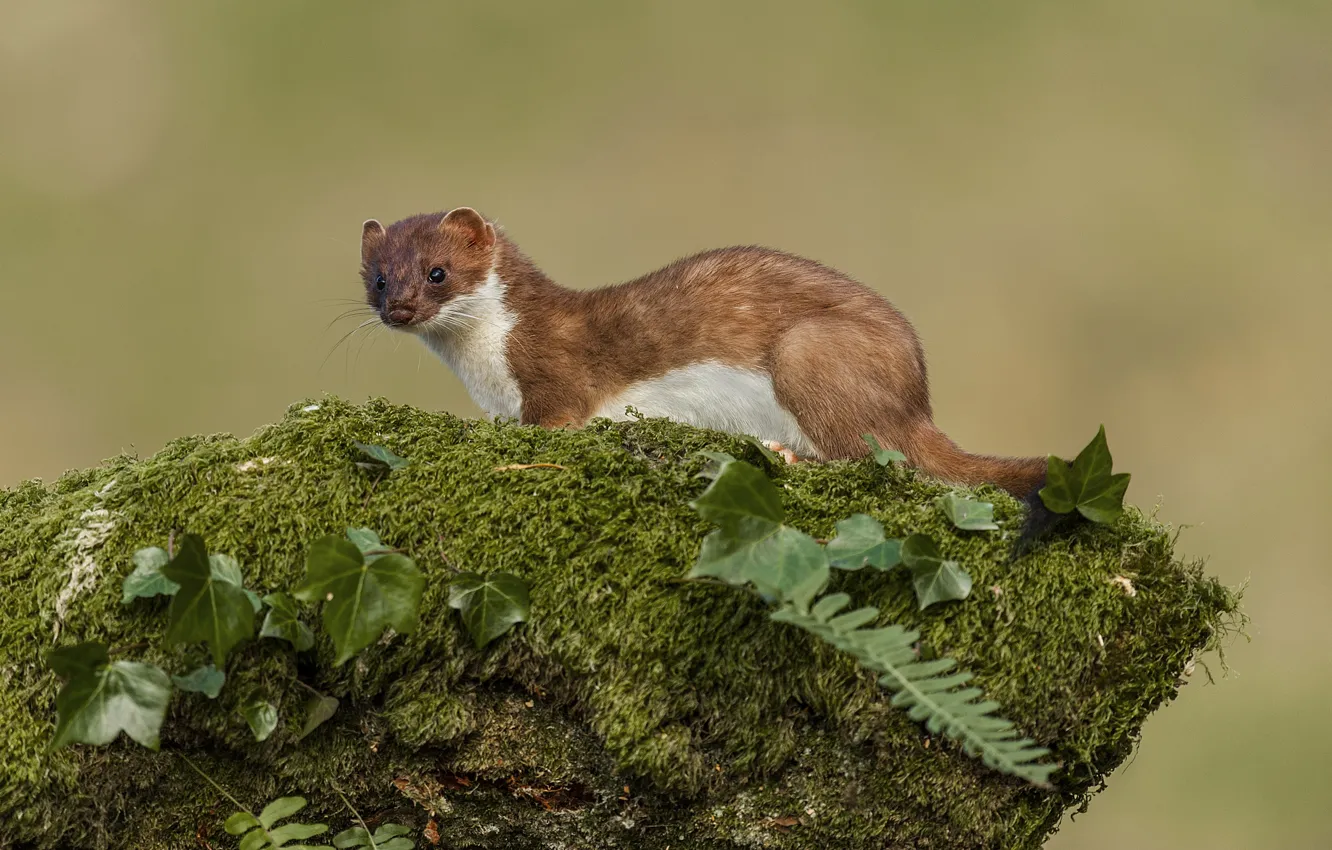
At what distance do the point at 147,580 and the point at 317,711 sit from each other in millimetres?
483

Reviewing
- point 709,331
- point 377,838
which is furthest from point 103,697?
point 709,331

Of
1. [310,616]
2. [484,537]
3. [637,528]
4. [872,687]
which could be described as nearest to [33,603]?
[310,616]

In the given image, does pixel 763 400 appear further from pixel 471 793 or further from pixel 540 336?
pixel 471 793

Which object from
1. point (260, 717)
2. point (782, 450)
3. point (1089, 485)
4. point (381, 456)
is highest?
point (1089, 485)

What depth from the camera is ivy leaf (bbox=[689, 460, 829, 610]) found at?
2547 millimetres

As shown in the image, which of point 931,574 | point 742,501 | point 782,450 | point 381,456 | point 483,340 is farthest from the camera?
point 483,340

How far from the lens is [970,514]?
118 inches

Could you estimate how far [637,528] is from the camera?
9.86 ft

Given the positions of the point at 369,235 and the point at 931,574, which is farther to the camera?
the point at 369,235

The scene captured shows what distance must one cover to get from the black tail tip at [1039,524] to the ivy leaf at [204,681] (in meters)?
1.83

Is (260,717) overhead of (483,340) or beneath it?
beneath

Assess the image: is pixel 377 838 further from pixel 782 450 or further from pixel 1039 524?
pixel 782 450

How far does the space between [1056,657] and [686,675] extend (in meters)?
0.84

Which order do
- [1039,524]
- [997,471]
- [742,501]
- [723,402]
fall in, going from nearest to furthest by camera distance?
[742,501] < [1039,524] < [997,471] < [723,402]
